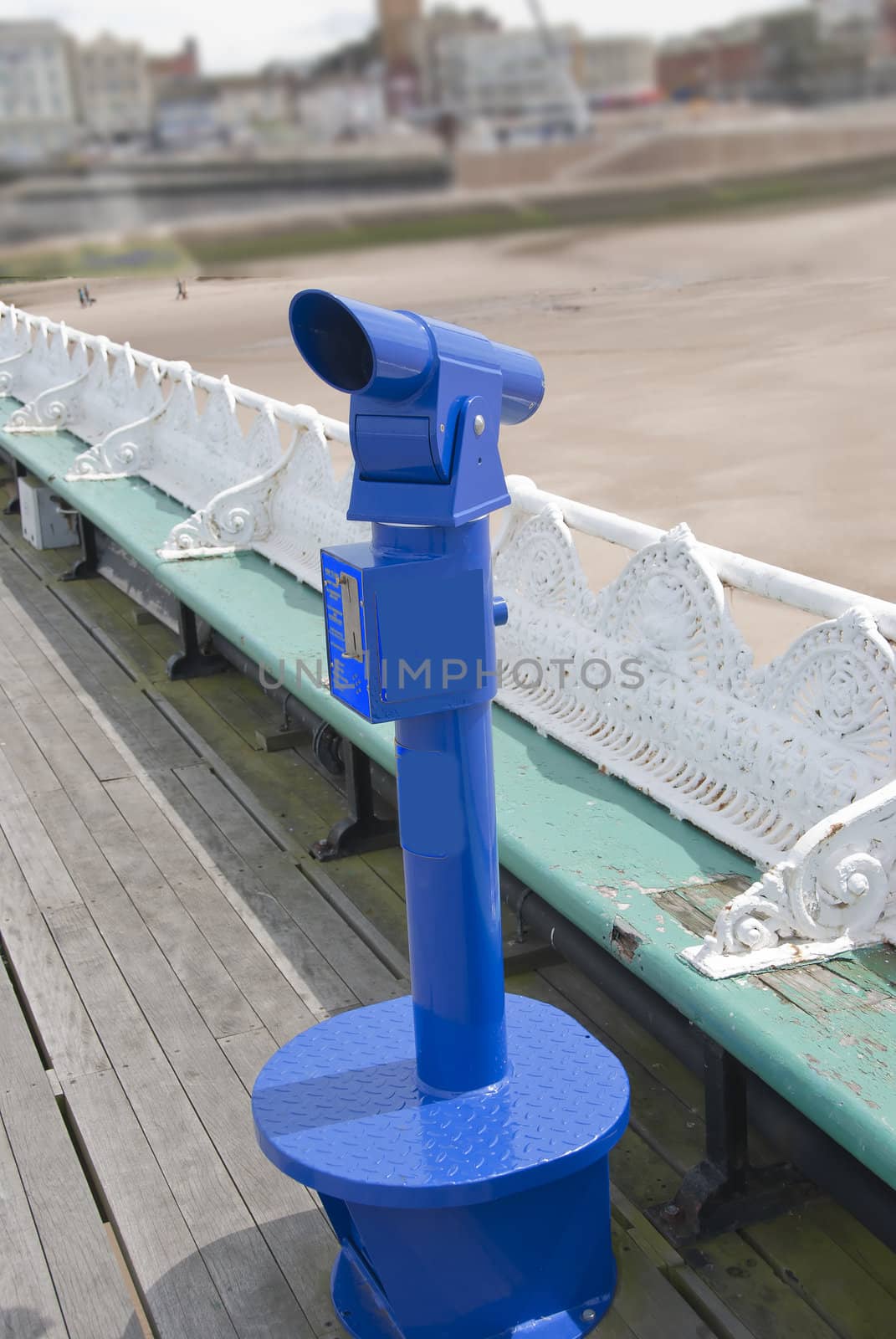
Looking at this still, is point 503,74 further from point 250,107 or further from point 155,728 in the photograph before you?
point 155,728

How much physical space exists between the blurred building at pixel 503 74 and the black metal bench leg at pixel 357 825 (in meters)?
3.62

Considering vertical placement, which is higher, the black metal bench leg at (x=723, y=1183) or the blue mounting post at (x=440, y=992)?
the blue mounting post at (x=440, y=992)

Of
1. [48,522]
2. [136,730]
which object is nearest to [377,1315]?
[136,730]

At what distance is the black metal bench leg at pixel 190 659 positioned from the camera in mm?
5848

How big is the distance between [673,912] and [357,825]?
169cm

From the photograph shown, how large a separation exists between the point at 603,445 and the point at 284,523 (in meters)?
14.1

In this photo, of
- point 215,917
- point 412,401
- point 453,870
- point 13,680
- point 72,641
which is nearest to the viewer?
point 412,401

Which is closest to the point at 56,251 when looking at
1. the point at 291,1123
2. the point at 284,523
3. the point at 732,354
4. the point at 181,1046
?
the point at 291,1123

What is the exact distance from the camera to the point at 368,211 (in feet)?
1.84

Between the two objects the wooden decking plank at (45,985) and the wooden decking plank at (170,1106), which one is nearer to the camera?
the wooden decking plank at (170,1106)

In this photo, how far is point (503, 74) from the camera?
0.54 meters

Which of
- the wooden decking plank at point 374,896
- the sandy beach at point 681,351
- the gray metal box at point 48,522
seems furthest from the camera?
the gray metal box at point 48,522

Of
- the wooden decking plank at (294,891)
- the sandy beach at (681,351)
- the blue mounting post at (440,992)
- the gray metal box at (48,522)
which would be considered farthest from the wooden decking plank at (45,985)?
the gray metal box at (48,522)

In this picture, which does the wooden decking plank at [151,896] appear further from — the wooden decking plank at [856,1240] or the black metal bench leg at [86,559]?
the black metal bench leg at [86,559]
